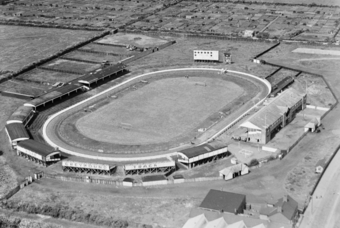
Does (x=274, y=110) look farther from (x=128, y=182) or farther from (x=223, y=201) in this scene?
(x=128, y=182)

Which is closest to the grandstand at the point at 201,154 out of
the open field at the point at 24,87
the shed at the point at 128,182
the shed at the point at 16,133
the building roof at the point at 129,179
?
the building roof at the point at 129,179

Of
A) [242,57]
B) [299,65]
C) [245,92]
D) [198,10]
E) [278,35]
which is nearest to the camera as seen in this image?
[245,92]

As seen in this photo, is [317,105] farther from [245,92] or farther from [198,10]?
[198,10]

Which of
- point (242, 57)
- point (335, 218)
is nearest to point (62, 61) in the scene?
point (242, 57)

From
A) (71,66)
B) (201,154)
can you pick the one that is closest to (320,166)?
(201,154)

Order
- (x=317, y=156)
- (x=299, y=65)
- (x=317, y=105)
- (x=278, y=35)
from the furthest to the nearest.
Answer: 1. (x=278, y=35)
2. (x=299, y=65)
3. (x=317, y=105)
4. (x=317, y=156)

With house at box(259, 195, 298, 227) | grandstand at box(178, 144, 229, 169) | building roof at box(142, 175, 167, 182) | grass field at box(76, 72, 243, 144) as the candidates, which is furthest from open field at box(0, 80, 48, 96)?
house at box(259, 195, 298, 227)
